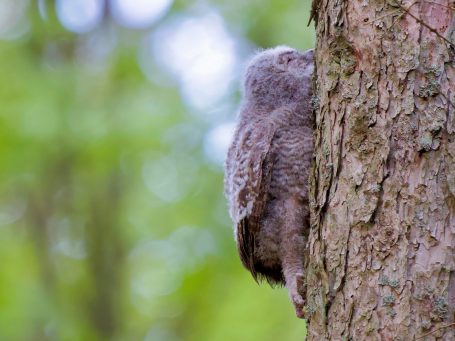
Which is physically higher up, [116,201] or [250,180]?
[116,201]

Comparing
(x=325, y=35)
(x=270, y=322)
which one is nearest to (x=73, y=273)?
(x=270, y=322)

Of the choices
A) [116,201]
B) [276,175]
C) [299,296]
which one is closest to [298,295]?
[299,296]

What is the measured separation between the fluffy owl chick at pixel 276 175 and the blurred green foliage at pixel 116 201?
3.27 meters

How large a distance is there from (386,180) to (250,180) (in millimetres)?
840

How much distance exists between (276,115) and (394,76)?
83 cm

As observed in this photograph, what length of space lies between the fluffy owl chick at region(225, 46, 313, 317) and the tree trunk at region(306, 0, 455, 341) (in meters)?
0.37

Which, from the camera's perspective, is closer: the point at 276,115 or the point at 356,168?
the point at 356,168

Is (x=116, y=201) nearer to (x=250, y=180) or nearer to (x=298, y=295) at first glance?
(x=250, y=180)

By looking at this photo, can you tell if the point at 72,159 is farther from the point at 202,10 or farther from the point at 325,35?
the point at 325,35

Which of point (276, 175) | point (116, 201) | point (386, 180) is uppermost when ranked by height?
point (116, 201)

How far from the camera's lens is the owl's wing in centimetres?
304

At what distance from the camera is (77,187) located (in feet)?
24.1

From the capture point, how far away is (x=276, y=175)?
119 inches

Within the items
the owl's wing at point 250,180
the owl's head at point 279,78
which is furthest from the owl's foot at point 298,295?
the owl's head at point 279,78
